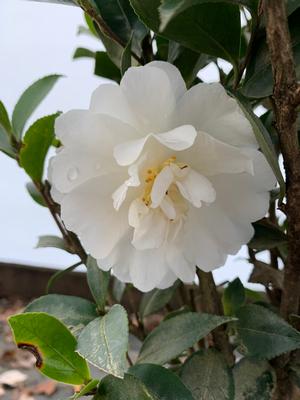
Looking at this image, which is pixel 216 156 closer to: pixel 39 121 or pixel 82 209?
pixel 82 209

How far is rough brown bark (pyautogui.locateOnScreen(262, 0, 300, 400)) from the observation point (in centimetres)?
38

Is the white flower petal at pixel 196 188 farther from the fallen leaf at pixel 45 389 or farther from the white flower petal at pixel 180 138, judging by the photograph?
the fallen leaf at pixel 45 389

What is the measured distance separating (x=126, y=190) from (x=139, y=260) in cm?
8

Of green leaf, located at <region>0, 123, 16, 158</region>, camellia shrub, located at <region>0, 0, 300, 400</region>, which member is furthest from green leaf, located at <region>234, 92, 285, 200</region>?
green leaf, located at <region>0, 123, 16, 158</region>

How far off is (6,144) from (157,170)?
297 mm

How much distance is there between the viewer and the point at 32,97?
28.6 inches

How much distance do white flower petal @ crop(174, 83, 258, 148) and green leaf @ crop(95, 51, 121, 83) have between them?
0.24 m

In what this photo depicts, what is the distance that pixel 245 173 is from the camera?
45 centimetres

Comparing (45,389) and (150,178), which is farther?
(45,389)

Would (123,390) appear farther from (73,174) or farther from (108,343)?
(73,174)

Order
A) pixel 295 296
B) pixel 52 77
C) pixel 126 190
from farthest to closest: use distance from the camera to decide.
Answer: pixel 52 77, pixel 295 296, pixel 126 190

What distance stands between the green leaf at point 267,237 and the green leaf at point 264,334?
0.06 metres

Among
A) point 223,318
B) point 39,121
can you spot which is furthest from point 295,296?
point 39,121

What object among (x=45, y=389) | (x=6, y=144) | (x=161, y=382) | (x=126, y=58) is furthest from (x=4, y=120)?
(x=45, y=389)
